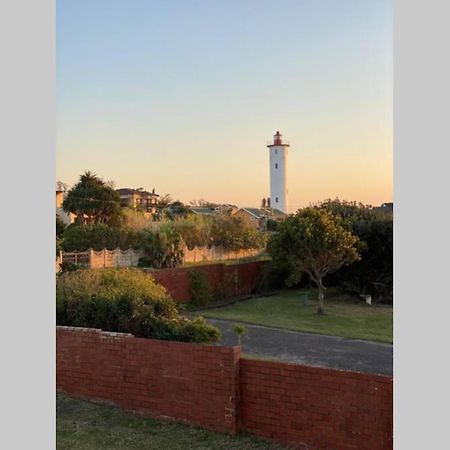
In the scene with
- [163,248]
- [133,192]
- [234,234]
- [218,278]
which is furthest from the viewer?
[133,192]

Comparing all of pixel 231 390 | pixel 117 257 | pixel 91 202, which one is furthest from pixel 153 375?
pixel 91 202

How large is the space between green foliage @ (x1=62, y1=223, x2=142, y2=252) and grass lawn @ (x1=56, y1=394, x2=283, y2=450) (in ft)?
52.1

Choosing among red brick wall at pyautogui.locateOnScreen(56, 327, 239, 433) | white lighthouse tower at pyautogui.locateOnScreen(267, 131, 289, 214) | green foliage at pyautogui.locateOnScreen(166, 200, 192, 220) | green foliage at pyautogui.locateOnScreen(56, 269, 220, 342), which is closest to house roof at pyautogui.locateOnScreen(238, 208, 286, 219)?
white lighthouse tower at pyautogui.locateOnScreen(267, 131, 289, 214)

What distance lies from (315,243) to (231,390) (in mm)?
10510

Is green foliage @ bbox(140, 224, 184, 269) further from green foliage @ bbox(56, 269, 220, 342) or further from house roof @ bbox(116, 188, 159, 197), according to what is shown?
house roof @ bbox(116, 188, 159, 197)

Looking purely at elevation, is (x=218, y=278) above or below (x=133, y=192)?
below

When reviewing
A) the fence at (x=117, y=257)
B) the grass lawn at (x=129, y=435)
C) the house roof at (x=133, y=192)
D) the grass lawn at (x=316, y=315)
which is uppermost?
the house roof at (x=133, y=192)

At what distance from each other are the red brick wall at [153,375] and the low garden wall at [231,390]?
0.04 ft

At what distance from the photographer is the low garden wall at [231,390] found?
4.95 meters

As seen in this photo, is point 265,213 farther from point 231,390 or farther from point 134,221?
point 231,390

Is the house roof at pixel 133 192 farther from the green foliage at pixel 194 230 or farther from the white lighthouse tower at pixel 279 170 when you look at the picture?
the green foliage at pixel 194 230

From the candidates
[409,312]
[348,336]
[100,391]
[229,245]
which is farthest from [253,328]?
[229,245]

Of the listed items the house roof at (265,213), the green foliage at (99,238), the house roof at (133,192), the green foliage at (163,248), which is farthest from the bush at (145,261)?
the house roof at (133,192)

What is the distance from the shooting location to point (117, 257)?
20.5 m
